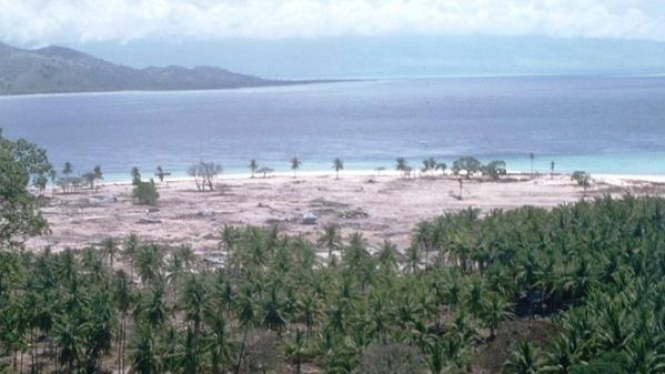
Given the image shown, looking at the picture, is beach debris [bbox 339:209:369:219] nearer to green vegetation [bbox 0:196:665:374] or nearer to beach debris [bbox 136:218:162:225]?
beach debris [bbox 136:218:162:225]

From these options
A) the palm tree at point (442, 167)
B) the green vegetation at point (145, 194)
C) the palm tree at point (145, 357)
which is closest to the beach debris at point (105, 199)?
the green vegetation at point (145, 194)

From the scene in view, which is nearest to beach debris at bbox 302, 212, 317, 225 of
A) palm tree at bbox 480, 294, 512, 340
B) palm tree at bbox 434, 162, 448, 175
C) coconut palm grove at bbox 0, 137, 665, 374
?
coconut palm grove at bbox 0, 137, 665, 374

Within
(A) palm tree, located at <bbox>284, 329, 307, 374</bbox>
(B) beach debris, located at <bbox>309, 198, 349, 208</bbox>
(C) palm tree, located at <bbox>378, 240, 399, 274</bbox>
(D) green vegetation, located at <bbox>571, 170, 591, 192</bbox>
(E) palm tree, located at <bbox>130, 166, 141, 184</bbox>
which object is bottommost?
(A) palm tree, located at <bbox>284, 329, 307, 374</bbox>

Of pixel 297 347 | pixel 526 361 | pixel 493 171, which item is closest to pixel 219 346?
pixel 297 347

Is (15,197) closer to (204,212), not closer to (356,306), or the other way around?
(356,306)

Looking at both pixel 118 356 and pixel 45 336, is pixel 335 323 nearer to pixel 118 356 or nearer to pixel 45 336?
pixel 118 356

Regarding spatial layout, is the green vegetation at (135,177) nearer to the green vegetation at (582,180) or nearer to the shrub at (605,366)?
the green vegetation at (582,180)
